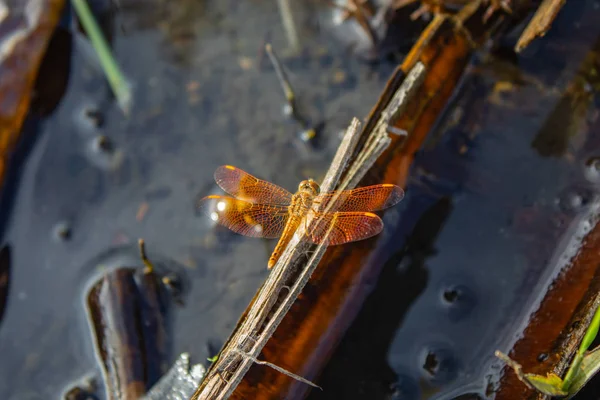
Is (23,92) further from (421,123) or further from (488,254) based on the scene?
(488,254)

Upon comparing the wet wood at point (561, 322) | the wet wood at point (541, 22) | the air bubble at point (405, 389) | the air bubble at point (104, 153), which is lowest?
the air bubble at point (405, 389)

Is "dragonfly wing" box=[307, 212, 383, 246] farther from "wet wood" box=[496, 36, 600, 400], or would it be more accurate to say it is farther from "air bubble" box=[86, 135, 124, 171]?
"air bubble" box=[86, 135, 124, 171]

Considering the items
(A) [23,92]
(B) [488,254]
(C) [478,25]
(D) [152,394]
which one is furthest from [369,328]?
(A) [23,92]

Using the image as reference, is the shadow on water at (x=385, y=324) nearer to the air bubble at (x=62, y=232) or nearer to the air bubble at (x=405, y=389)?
the air bubble at (x=405, y=389)

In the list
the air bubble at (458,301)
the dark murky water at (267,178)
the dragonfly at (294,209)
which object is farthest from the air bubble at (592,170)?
the dragonfly at (294,209)

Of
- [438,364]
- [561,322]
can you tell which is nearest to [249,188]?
[438,364]

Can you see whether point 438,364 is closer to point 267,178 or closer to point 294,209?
point 294,209
